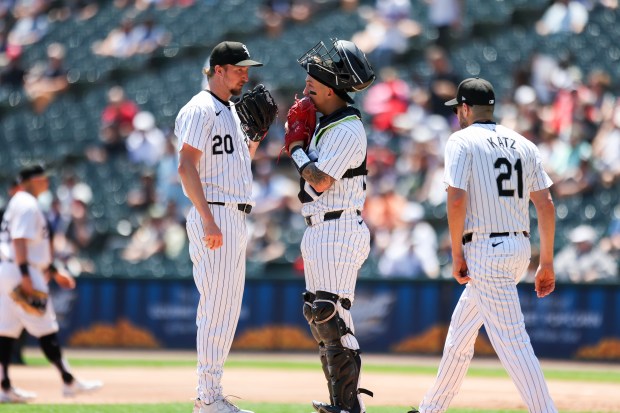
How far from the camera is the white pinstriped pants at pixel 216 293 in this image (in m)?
6.64

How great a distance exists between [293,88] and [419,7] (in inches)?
98.9

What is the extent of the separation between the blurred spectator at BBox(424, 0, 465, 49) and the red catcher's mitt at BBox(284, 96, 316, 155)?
11.3 meters

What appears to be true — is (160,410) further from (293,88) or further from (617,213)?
(293,88)

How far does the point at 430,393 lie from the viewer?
6.75m

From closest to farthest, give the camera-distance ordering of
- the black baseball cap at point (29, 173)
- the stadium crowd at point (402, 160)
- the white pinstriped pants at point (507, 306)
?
the white pinstriped pants at point (507, 306)
the black baseball cap at point (29, 173)
the stadium crowd at point (402, 160)

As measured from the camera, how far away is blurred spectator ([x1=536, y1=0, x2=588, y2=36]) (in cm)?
1689

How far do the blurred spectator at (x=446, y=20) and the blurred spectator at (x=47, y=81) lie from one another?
737 centimetres

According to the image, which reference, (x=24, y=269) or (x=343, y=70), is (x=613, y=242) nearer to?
(x=24, y=269)

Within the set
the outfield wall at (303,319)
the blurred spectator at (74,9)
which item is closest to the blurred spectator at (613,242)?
the outfield wall at (303,319)

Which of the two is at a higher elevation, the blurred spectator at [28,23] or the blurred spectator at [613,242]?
the blurred spectator at [28,23]

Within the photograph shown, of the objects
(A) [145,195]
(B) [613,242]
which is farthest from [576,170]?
(A) [145,195]

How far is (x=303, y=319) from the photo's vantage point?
14.9 meters

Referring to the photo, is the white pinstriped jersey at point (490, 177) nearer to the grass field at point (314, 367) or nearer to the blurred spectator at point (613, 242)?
the grass field at point (314, 367)

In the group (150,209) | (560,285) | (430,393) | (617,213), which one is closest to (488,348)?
(560,285)
